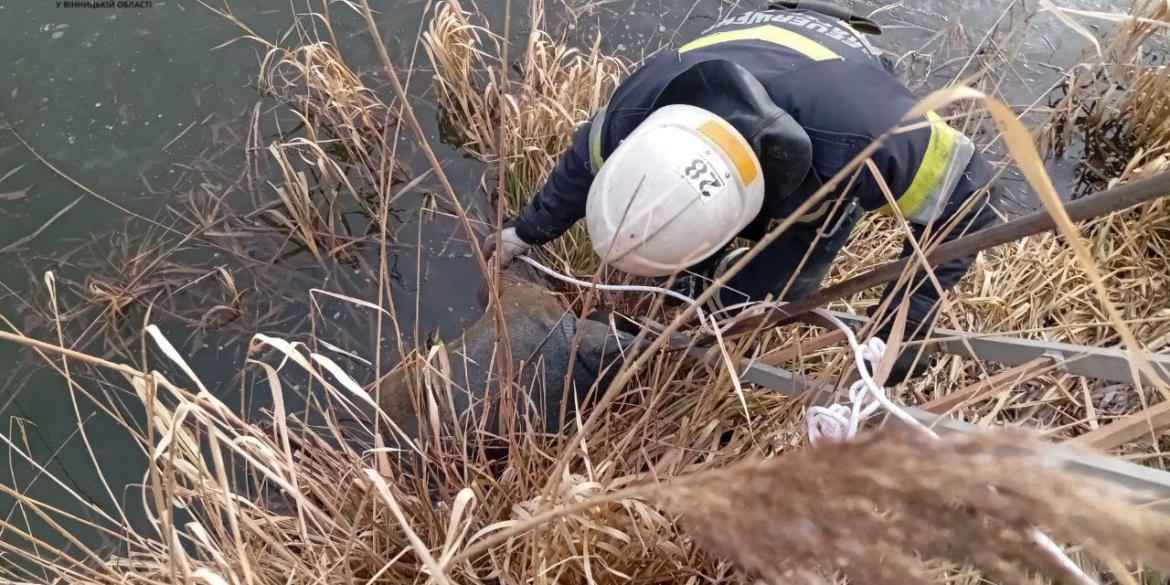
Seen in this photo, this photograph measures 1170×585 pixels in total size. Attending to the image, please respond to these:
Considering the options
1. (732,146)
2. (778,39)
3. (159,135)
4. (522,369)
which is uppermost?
(778,39)

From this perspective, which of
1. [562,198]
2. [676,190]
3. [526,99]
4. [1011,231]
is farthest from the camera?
[526,99]

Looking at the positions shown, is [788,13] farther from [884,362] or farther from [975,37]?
[975,37]

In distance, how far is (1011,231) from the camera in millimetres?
683

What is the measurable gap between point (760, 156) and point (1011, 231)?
48 cm

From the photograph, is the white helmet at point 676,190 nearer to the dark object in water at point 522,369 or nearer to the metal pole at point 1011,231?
the metal pole at point 1011,231

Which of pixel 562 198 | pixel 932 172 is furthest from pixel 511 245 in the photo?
pixel 932 172

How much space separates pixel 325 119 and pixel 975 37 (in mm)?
2431

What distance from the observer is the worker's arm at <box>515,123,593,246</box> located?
1362 millimetres

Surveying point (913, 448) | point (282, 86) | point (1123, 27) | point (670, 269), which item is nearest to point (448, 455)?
point (670, 269)

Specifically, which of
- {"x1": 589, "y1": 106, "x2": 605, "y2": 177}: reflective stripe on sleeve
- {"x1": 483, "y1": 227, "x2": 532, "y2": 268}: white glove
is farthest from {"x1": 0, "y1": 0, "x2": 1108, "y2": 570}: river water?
{"x1": 589, "y1": 106, "x2": 605, "y2": 177}: reflective stripe on sleeve

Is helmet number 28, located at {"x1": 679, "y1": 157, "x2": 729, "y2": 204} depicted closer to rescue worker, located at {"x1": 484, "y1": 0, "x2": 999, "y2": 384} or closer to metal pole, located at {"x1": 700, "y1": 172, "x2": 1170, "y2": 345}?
rescue worker, located at {"x1": 484, "y1": 0, "x2": 999, "y2": 384}

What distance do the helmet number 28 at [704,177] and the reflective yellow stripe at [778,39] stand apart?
413mm

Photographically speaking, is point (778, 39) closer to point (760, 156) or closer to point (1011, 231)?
point (760, 156)

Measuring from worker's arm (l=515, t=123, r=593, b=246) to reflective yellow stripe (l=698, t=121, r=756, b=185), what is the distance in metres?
0.33
